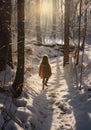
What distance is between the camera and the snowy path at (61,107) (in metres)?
8.64

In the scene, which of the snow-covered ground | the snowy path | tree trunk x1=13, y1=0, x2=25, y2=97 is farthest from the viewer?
tree trunk x1=13, y1=0, x2=25, y2=97

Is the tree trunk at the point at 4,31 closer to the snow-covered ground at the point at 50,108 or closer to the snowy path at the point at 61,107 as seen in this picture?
the snow-covered ground at the point at 50,108

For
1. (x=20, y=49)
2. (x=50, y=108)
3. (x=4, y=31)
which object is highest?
(x=4, y=31)

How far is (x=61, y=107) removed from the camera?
10.4 meters

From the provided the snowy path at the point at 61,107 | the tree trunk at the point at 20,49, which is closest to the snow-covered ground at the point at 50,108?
the snowy path at the point at 61,107

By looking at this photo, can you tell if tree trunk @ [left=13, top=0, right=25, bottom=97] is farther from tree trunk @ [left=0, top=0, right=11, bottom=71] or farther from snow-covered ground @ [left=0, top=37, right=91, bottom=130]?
tree trunk @ [left=0, top=0, right=11, bottom=71]

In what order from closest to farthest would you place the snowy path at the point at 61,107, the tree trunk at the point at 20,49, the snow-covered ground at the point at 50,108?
the snow-covered ground at the point at 50,108
the snowy path at the point at 61,107
the tree trunk at the point at 20,49

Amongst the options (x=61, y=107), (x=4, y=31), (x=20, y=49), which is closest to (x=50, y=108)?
(x=61, y=107)

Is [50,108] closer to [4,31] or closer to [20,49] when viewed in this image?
[20,49]

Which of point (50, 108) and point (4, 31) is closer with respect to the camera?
point (50, 108)

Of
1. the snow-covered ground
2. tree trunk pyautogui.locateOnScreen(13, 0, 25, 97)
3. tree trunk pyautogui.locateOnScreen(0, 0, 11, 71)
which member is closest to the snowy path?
the snow-covered ground

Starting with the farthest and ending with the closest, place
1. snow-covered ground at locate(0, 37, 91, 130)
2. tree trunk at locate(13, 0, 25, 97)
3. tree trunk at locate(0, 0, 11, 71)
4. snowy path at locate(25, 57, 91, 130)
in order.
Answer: tree trunk at locate(0, 0, 11, 71) → tree trunk at locate(13, 0, 25, 97) → snowy path at locate(25, 57, 91, 130) → snow-covered ground at locate(0, 37, 91, 130)

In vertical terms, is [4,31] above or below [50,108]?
above

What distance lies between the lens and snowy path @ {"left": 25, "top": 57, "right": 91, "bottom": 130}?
8639 millimetres
